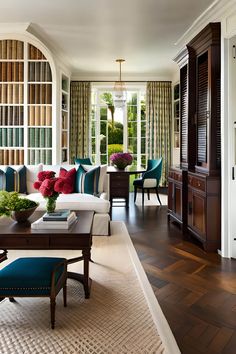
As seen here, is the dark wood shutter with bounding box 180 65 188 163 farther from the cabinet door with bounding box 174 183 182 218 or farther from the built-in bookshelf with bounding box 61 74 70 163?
the built-in bookshelf with bounding box 61 74 70 163

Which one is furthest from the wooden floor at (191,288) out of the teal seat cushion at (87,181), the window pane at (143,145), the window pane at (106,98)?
the window pane at (106,98)

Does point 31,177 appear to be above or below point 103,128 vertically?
below

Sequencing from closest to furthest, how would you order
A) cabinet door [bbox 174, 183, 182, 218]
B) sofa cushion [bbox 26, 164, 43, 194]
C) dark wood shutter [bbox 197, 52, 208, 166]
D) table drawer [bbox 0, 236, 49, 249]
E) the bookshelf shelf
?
table drawer [bbox 0, 236, 49, 249] → dark wood shutter [bbox 197, 52, 208, 166] → cabinet door [bbox 174, 183, 182, 218] → sofa cushion [bbox 26, 164, 43, 194] → the bookshelf shelf

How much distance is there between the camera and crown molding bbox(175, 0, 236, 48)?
12.7 ft

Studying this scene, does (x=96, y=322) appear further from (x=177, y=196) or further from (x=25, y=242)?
(x=177, y=196)

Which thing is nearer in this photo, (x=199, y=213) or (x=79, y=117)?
(x=199, y=213)

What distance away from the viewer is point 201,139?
4.66 metres

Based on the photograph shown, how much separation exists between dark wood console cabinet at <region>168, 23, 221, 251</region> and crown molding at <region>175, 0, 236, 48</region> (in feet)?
0.63

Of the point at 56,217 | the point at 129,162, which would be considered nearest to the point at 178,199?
the point at 129,162

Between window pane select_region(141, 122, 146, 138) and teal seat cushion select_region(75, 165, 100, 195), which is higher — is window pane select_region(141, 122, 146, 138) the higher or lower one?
the higher one

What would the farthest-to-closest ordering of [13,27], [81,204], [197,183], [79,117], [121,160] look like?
[79,117] < [121,160] < [13,27] < [81,204] < [197,183]

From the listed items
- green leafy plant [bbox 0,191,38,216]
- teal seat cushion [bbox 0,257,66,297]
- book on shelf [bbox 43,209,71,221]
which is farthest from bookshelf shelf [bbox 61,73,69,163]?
teal seat cushion [bbox 0,257,66,297]

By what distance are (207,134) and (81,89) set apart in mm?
5593

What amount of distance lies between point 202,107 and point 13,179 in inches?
121
